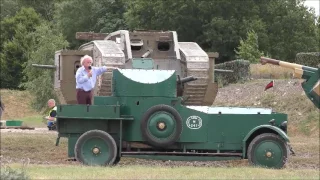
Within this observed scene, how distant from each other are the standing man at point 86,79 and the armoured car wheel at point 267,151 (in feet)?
11.2

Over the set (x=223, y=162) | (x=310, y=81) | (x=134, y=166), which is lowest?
(x=223, y=162)

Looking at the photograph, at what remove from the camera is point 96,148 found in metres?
16.4

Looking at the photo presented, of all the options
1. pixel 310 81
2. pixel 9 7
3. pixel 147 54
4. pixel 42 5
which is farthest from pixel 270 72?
pixel 9 7

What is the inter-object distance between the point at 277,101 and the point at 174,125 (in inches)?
615

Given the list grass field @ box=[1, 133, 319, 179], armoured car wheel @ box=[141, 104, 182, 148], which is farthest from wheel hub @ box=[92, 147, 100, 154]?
armoured car wheel @ box=[141, 104, 182, 148]

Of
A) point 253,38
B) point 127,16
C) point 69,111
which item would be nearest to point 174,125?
point 69,111

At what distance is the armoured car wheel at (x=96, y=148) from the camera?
53.5 ft

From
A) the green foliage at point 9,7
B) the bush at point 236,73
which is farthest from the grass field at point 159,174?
the green foliage at point 9,7

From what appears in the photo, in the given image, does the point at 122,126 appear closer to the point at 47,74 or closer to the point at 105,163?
the point at 105,163

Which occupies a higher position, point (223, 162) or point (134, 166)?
point (134, 166)

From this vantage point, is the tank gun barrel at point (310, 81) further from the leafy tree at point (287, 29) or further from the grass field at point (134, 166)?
the leafy tree at point (287, 29)

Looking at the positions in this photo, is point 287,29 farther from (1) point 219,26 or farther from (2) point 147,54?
(2) point 147,54

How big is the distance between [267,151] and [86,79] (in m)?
3.82

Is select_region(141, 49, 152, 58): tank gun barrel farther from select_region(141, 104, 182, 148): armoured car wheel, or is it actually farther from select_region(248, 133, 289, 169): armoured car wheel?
select_region(248, 133, 289, 169): armoured car wheel
